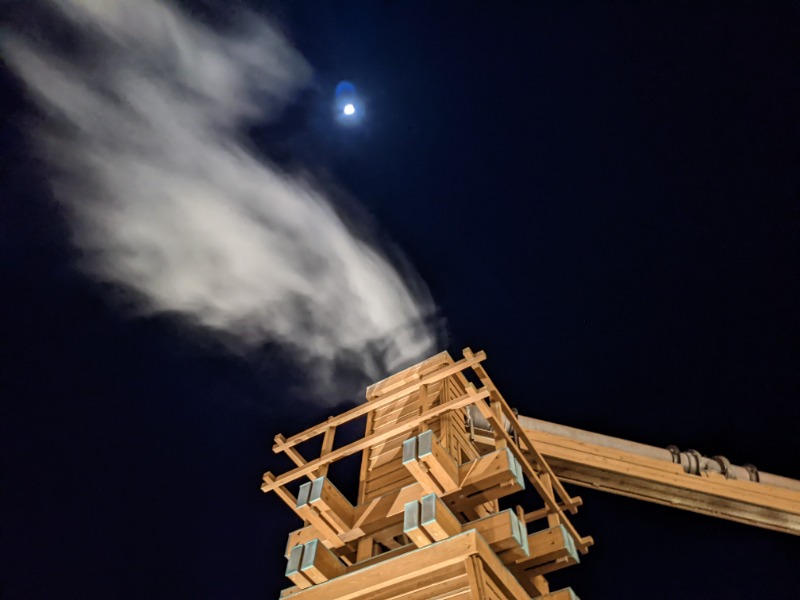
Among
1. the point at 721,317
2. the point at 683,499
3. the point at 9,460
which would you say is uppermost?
the point at 721,317

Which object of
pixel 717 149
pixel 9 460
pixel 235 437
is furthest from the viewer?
pixel 235 437

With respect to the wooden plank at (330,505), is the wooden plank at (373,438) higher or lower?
higher

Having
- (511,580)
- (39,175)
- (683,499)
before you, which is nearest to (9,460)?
(39,175)

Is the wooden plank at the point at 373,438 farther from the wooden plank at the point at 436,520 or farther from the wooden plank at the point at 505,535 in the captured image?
the wooden plank at the point at 505,535

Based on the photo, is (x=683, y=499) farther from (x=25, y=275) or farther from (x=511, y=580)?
(x=25, y=275)

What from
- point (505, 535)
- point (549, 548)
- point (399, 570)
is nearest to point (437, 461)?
point (505, 535)

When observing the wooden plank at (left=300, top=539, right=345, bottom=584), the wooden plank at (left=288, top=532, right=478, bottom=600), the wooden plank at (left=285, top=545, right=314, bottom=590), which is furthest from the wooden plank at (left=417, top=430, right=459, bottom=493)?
the wooden plank at (left=285, top=545, right=314, bottom=590)

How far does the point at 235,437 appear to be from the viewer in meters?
18.3

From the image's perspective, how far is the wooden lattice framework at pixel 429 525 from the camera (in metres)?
5.16

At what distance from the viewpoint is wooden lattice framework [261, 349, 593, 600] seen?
5.16 meters

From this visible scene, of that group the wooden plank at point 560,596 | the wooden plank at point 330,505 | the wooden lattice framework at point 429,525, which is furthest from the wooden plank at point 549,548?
Answer: the wooden plank at point 330,505

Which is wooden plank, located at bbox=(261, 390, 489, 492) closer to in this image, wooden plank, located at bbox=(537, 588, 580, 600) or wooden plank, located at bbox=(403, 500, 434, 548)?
wooden plank, located at bbox=(403, 500, 434, 548)

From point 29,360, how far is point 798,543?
23.6m

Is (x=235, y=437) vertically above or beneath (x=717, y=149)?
beneath
